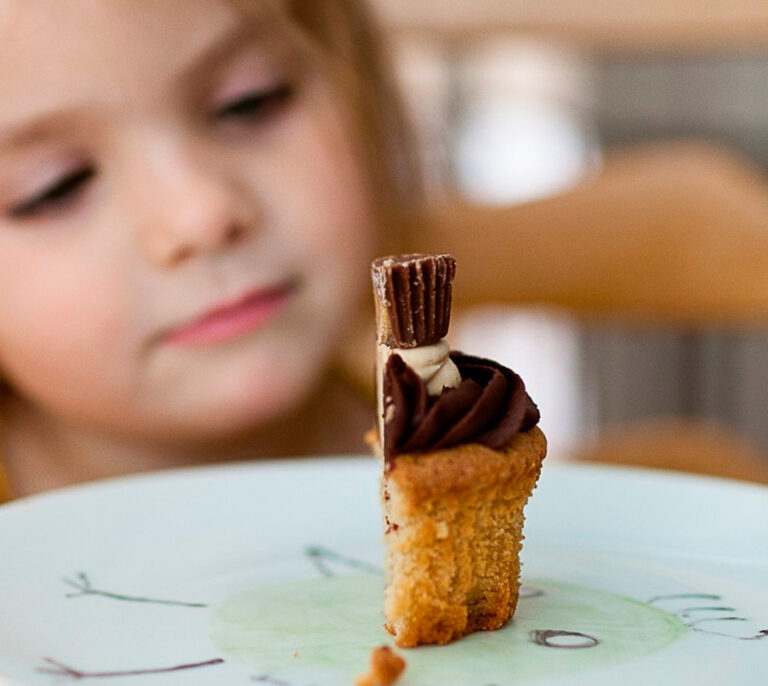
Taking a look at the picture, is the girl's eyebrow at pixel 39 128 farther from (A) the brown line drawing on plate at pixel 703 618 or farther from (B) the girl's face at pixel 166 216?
(A) the brown line drawing on plate at pixel 703 618

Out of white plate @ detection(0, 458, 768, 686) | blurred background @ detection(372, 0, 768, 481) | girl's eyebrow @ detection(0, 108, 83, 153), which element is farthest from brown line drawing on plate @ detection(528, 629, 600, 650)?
blurred background @ detection(372, 0, 768, 481)

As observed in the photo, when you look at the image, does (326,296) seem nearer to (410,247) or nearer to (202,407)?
(202,407)

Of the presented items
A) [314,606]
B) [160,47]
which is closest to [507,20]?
[160,47]

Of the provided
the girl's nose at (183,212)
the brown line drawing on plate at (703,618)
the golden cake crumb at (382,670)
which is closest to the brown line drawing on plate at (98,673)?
the golden cake crumb at (382,670)

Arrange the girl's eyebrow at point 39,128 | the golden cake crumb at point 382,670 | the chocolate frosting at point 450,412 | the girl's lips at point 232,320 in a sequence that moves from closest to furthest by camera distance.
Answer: the golden cake crumb at point 382,670, the chocolate frosting at point 450,412, the girl's eyebrow at point 39,128, the girl's lips at point 232,320

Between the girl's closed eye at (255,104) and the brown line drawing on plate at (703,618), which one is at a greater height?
the girl's closed eye at (255,104)

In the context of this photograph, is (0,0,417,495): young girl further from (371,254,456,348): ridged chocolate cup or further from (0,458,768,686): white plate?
(371,254,456,348): ridged chocolate cup

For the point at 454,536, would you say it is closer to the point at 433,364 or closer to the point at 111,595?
the point at 433,364

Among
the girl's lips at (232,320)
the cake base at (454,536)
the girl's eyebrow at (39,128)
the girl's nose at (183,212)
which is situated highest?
the girl's eyebrow at (39,128)
